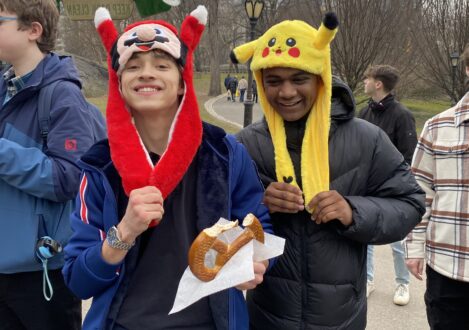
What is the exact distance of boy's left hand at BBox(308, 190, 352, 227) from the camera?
1704 mm

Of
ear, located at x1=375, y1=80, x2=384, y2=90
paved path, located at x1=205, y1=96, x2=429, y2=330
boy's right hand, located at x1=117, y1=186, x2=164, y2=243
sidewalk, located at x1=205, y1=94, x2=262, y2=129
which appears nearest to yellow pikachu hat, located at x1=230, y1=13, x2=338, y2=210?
boy's right hand, located at x1=117, y1=186, x2=164, y2=243

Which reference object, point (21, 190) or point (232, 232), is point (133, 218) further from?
point (21, 190)

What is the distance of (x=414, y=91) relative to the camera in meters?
22.4

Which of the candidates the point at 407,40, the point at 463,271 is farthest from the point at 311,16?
the point at 463,271

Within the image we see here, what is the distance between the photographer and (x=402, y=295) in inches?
153

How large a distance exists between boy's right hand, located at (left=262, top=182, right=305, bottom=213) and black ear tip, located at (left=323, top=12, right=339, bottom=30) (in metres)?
0.62

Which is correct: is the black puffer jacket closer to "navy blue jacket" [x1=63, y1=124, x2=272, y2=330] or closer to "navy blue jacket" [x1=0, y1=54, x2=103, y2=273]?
"navy blue jacket" [x1=63, y1=124, x2=272, y2=330]

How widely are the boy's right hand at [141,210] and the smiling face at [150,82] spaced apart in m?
0.32

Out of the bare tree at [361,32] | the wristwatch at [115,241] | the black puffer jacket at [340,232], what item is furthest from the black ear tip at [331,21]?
the bare tree at [361,32]

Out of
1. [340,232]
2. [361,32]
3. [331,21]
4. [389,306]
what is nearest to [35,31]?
[331,21]

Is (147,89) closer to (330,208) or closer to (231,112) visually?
(330,208)

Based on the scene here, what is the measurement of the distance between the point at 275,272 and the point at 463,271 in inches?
39.1

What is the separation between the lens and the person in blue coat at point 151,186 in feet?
4.91

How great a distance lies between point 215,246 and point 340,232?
640 mm
